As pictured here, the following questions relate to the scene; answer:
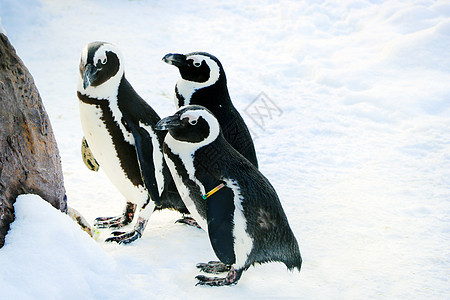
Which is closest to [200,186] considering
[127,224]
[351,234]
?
[127,224]

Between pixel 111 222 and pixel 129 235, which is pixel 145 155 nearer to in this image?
pixel 129 235

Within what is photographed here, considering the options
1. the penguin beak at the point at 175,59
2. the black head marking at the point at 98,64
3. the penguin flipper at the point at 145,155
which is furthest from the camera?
the penguin beak at the point at 175,59

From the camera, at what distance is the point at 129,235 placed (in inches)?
93.9

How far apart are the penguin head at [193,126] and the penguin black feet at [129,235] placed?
593 mm

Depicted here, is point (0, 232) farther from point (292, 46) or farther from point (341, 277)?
point (292, 46)

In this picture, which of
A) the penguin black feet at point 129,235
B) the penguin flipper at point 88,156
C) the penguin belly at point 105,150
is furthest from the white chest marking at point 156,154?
the penguin flipper at point 88,156

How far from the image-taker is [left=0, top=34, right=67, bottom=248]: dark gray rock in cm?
179

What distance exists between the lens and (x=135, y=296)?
5.87ft

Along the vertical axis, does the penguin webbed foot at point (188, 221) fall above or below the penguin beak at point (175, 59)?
below

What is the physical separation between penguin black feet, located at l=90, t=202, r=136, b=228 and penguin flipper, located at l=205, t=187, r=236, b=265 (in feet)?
2.60

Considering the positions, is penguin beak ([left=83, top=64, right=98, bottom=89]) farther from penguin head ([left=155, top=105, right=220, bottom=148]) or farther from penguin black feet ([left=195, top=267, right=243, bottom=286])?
penguin black feet ([left=195, top=267, right=243, bottom=286])

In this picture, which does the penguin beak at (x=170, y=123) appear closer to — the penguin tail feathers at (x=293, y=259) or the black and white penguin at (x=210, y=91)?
the black and white penguin at (x=210, y=91)

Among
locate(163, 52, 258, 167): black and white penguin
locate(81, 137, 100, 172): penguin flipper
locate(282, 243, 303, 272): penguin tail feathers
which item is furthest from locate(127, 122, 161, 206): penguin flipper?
locate(282, 243, 303, 272): penguin tail feathers

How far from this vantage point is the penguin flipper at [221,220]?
1.93 m
